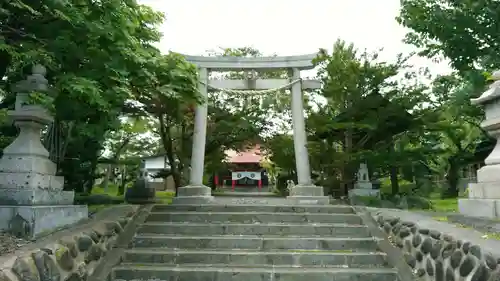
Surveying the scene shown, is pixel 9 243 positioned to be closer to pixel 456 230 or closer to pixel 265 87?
pixel 456 230

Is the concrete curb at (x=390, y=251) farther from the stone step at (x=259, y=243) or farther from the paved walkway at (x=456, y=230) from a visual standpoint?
the paved walkway at (x=456, y=230)

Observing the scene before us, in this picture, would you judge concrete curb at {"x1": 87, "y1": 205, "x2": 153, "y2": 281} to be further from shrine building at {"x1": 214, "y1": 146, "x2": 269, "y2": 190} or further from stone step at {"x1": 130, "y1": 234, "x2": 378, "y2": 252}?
shrine building at {"x1": 214, "y1": 146, "x2": 269, "y2": 190}

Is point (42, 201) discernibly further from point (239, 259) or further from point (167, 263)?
point (239, 259)

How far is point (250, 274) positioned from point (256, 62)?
23.8 feet

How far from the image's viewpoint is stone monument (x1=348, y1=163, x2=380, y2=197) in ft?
37.7

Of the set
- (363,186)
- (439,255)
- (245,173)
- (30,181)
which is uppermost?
(245,173)

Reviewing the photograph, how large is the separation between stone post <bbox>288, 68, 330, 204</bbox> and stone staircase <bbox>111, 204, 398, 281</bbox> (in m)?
2.30

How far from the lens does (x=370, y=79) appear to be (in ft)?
36.5

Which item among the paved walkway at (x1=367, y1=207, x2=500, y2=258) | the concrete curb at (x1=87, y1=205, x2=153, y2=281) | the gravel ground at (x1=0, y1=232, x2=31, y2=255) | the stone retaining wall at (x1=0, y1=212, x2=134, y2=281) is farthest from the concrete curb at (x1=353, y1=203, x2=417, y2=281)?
the gravel ground at (x1=0, y1=232, x2=31, y2=255)

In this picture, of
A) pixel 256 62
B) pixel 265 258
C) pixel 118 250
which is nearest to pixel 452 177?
pixel 256 62

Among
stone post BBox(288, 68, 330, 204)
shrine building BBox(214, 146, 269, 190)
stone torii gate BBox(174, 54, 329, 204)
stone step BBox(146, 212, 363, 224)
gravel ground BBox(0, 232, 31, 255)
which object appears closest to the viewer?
gravel ground BBox(0, 232, 31, 255)

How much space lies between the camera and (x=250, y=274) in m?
5.18

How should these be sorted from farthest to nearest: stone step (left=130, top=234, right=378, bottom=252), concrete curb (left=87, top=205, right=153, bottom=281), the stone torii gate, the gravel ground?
the stone torii gate, stone step (left=130, top=234, right=378, bottom=252), concrete curb (left=87, top=205, right=153, bottom=281), the gravel ground

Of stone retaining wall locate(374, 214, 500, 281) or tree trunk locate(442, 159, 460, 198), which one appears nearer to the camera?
stone retaining wall locate(374, 214, 500, 281)
